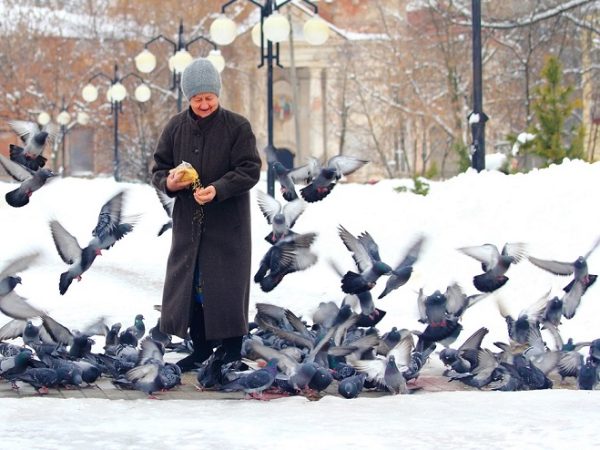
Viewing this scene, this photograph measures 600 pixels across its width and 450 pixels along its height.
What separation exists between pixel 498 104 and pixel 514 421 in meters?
40.9

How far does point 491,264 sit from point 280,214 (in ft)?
4.65

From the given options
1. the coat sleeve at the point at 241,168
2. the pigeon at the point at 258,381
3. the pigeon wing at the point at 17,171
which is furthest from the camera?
the pigeon wing at the point at 17,171

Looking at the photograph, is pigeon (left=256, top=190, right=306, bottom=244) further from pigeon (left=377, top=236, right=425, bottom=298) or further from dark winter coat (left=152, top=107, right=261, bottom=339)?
dark winter coat (left=152, top=107, right=261, bottom=339)

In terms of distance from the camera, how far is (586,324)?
31.2 ft

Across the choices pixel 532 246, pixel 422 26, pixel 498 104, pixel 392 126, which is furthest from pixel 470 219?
pixel 392 126

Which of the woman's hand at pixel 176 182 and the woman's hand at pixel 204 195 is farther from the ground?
the woman's hand at pixel 176 182

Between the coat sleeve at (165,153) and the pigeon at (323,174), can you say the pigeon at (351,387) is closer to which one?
the coat sleeve at (165,153)

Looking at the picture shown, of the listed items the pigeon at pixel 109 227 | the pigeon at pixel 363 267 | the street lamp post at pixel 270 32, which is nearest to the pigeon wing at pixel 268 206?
the pigeon at pixel 363 267

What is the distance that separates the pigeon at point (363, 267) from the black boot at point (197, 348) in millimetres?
905

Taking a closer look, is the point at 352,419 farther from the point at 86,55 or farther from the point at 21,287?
the point at 86,55

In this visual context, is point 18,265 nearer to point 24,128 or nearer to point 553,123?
point 24,128

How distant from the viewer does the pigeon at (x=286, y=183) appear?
855cm

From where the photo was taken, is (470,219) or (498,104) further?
(498,104)

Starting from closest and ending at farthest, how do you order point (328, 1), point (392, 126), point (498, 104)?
point (498, 104), point (392, 126), point (328, 1)
